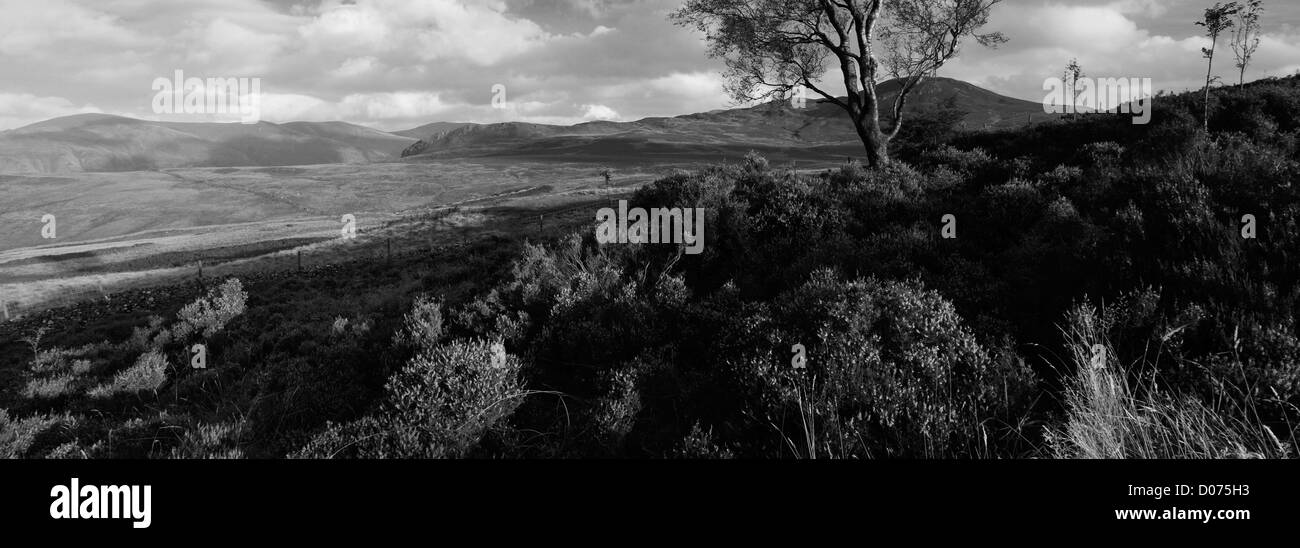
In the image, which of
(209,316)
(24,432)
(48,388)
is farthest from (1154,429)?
(209,316)

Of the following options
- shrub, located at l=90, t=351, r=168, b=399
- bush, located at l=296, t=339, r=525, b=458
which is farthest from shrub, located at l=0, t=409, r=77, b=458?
bush, located at l=296, t=339, r=525, b=458

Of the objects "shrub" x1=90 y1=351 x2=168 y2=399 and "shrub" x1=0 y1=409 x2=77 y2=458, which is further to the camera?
"shrub" x1=90 y1=351 x2=168 y2=399

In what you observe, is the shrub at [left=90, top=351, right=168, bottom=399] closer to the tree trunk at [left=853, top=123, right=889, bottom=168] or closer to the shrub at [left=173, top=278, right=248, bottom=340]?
the shrub at [left=173, top=278, right=248, bottom=340]

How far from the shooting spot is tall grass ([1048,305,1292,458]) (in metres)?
4.43

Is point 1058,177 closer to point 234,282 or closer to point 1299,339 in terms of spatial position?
point 1299,339

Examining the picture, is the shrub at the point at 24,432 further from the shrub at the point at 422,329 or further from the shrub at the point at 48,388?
the shrub at the point at 422,329

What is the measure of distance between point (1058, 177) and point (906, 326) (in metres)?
8.57

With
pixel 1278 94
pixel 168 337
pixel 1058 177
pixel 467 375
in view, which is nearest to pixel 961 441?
pixel 467 375

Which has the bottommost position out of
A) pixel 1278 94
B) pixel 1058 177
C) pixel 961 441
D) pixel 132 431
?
pixel 132 431

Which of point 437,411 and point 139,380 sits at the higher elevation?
point 437,411

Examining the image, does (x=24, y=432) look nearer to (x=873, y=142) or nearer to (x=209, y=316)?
(x=209, y=316)

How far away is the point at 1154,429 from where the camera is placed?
4.77 m

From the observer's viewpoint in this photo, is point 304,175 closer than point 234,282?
No
